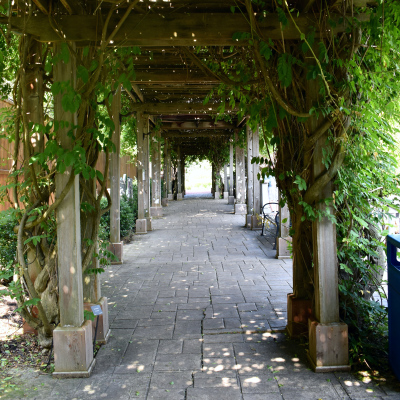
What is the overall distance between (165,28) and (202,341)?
8.71 ft

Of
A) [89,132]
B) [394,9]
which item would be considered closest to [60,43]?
[89,132]

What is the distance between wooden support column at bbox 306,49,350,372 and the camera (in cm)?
288

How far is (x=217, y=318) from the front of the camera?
3934 mm

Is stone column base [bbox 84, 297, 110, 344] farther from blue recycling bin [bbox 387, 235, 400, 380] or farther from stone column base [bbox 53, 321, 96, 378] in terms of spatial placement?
blue recycling bin [bbox 387, 235, 400, 380]

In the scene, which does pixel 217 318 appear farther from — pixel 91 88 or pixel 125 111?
pixel 125 111

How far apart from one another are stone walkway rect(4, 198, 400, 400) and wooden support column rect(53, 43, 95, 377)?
16cm

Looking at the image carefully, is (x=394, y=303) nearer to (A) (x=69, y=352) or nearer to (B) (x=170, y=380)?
(B) (x=170, y=380)

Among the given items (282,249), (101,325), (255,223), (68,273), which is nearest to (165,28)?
(68,273)

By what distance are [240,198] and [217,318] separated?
998 centimetres

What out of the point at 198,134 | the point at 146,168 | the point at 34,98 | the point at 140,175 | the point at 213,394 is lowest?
the point at 213,394

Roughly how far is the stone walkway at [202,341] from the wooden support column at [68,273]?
0.52ft

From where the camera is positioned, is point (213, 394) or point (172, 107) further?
point (172, 107)

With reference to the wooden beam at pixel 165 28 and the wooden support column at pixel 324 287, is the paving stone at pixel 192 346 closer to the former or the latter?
the wooden support column at pixel 324 287

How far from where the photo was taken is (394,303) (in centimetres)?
263
